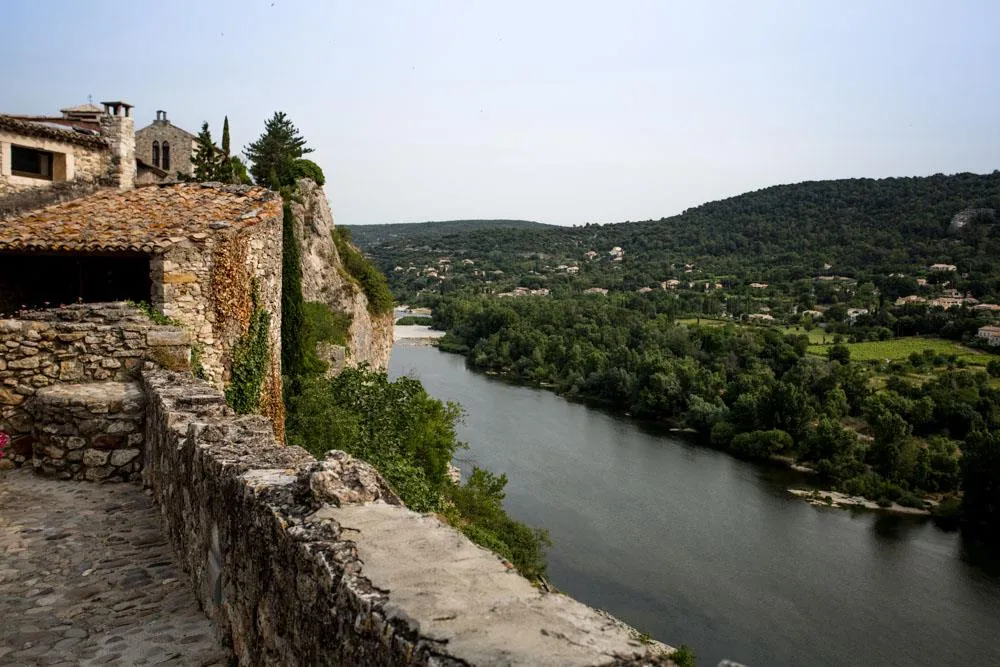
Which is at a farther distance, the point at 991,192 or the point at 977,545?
the point at 991,192

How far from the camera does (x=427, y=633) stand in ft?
5.56

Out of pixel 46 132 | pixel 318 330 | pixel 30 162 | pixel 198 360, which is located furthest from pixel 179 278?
pixel 318 330

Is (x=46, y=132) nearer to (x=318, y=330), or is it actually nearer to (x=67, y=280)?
(x=67, y=280)

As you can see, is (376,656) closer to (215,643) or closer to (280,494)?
(280,494)

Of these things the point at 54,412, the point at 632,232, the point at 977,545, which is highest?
the point at 632,232

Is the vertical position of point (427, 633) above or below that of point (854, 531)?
above

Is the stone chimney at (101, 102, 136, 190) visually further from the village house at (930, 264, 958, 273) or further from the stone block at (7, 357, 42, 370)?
the village house at (930, 264, 958, 273)

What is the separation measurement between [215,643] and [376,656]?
178 centimetres

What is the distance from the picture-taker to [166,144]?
86.0 ft

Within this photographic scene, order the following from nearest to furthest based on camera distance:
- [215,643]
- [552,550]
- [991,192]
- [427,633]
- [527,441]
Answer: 1. [427,633]
2. [215,643]
3. [552,550]
4. [527,441]
5. [991,192]

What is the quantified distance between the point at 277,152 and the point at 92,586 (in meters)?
22.3

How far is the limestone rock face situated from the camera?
22.7 m

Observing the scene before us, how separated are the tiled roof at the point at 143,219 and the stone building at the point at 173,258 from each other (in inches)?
0.6

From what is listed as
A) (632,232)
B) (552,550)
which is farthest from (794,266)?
(552,550)
